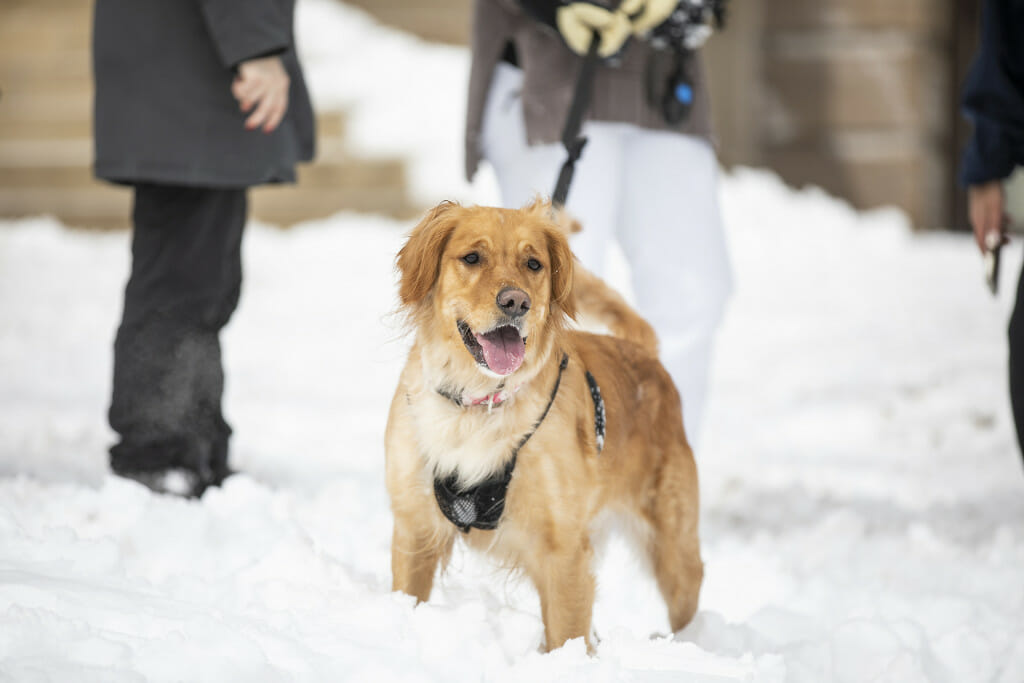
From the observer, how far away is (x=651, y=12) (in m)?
2.80

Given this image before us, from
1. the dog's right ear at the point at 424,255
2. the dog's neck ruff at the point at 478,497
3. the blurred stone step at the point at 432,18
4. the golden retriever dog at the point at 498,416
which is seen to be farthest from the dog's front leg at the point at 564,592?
the blurred stone step at the point at 432,18

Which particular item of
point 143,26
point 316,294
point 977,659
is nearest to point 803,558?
point 977,659

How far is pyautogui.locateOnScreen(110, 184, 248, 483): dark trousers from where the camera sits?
9.44 ft

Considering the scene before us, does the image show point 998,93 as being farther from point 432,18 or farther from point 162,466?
point 432,18

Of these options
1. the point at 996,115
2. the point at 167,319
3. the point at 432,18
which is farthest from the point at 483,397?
the point at 432,18

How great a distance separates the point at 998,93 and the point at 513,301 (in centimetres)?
136

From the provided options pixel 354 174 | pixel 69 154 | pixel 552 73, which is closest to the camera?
pixel 552 73

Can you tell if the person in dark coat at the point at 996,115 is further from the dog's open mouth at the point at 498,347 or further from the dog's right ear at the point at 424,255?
the dog's right ear at the point at 424,255

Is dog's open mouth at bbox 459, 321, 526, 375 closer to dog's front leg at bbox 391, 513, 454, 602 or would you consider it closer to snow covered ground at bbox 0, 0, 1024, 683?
snow covered ground at bbox 0, 0, 1024, 683

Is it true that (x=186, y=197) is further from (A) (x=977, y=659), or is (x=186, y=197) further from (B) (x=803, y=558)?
(A) (x=977, y=659)

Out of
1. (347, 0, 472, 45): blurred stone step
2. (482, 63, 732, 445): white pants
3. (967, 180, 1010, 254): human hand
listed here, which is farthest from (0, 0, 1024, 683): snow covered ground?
(347, 0, 472, 45): blurred stone step

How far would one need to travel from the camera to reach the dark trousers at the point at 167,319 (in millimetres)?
2877

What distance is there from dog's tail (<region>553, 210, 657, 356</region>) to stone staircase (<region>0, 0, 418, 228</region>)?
7.08m

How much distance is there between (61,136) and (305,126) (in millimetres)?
7731
